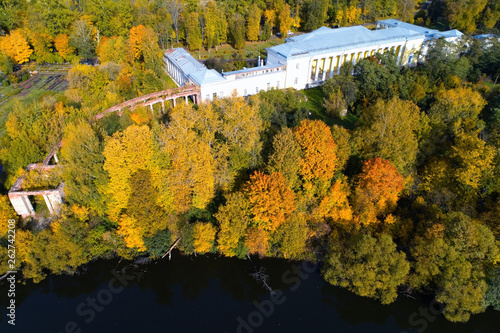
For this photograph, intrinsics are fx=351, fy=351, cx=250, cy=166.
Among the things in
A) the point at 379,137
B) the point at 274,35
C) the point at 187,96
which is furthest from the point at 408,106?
the point at 274,35

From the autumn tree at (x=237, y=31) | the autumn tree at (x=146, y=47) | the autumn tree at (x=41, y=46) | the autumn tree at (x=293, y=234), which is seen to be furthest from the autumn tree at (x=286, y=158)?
the autumn tree at (x=41, y=46)

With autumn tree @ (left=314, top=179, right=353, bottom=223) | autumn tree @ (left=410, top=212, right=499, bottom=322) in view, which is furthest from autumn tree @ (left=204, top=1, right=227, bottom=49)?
autumn tree @ (left=410, top=212, right=499, bottom=322)

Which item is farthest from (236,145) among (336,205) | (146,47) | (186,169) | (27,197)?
(146,47)

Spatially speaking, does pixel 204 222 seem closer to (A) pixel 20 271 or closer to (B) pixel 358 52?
(A) pixel 20 271

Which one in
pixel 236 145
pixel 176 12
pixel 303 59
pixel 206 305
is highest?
pixel 176 12

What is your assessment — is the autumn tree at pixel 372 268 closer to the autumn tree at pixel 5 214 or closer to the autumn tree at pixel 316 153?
the autumn tree at pixel 316 153

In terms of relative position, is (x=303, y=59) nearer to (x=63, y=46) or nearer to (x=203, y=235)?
(x=203, y=235)

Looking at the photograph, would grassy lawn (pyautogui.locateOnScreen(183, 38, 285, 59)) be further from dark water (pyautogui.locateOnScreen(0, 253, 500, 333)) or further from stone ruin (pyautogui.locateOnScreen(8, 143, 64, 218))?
dark water (pyautogui.locateOnScreen(0, 253, 500, 333))
